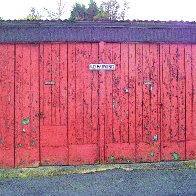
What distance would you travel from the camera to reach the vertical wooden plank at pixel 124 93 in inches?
293

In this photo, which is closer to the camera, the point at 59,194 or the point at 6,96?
the point at 59,194

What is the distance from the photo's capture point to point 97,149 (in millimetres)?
7367

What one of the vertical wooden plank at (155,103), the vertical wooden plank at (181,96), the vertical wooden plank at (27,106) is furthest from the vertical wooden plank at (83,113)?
the vertical wooden plank at (181,96)

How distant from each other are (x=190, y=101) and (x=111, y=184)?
3.02 meters

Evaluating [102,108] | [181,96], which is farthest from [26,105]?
[181,96]

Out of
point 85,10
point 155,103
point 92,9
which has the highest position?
point 92,9

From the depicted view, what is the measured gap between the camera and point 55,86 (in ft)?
24.0

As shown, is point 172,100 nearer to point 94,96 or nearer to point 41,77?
point 94,96

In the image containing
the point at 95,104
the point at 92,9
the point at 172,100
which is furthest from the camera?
the point at 92,9

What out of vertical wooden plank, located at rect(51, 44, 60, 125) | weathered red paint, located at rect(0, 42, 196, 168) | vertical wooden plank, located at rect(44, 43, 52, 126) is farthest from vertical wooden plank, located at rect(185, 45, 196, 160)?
vertical wooden plank, located at rect(44, 43, 52, 126)

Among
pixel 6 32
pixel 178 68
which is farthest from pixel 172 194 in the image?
pixel 6 32

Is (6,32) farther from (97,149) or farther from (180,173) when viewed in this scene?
(180,173)

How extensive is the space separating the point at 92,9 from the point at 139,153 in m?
22.2

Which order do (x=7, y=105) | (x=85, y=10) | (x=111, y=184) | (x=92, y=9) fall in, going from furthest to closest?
(x=92, y=9) < (x=85, y=10) < (x=7, y=105) < (x=111, y=184)
